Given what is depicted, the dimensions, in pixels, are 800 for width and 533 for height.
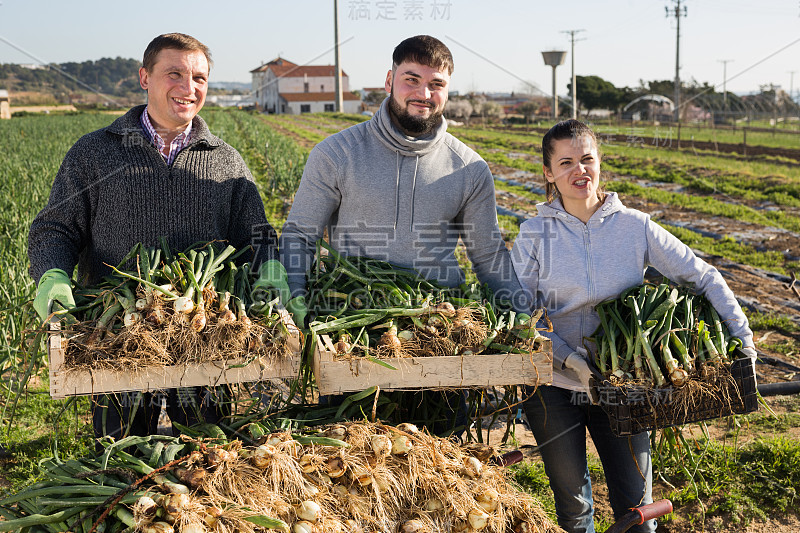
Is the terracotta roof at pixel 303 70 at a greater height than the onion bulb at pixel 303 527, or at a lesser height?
greater

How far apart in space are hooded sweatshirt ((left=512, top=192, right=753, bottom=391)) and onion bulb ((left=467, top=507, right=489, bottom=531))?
0.65 metres

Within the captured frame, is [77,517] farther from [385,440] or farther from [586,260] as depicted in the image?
[586,260]

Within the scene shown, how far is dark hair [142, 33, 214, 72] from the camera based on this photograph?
1945 mm

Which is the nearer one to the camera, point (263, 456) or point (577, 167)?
point (263, 456)

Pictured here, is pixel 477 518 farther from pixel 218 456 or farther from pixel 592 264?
pixel 592 264

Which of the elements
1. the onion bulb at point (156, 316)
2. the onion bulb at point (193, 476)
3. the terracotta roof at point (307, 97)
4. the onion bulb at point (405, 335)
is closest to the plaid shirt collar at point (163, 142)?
the onion bulb at point (156, 316)

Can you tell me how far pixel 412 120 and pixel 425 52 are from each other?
212 millimetres

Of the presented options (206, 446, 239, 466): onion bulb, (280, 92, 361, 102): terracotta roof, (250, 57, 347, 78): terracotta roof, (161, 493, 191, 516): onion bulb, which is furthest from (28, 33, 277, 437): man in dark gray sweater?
(250, 57, 347, 78): terracotta roof

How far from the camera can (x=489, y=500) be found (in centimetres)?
160

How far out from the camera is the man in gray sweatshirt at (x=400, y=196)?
2.06 meters

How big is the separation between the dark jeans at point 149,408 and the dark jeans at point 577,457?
977 millimetres

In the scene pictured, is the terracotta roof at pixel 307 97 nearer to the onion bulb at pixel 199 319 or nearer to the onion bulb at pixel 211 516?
the onion bulb at pixel 199 319

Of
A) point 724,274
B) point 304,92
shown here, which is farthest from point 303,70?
point 724,274

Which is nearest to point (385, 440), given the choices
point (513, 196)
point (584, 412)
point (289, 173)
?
point (584, 412)
